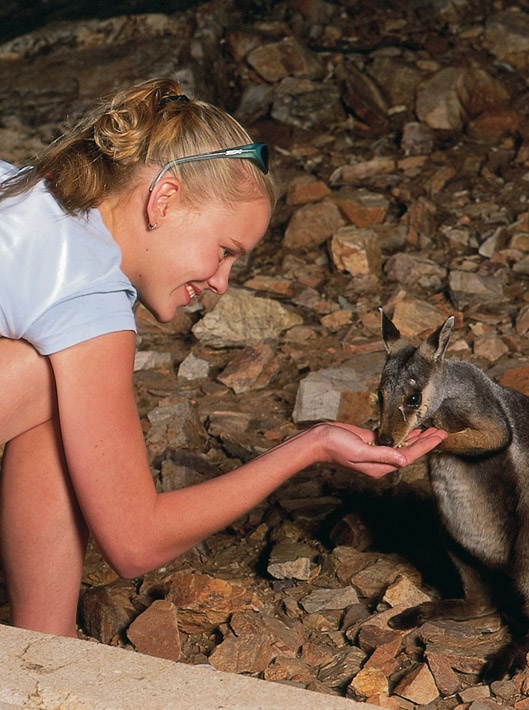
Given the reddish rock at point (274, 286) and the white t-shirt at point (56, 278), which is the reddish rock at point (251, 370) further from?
the white t-shirt at point (56, 278)

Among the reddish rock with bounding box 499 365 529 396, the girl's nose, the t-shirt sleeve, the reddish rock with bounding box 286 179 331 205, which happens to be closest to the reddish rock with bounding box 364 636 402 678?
the girl's nose

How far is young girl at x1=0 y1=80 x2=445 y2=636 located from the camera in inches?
71.8

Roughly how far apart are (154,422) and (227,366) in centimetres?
61

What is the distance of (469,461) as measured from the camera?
2.71 m

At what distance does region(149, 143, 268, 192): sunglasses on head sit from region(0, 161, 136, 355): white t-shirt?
200mm

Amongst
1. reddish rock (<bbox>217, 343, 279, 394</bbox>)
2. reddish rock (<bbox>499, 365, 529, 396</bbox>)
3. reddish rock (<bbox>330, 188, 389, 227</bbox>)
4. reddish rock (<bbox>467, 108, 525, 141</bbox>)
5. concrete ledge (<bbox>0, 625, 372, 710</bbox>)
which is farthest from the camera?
reddish rock (<bbox>467, 108, 525, 141</bbox>)

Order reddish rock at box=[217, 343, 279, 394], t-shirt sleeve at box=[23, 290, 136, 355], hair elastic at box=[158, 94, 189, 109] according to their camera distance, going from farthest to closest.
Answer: reddish rock at box=[217, 343, 279, 394], hair elastic at box=[158, 94, 189, 109], t-shirt sleeve at box=[23, 290, 136, 355]

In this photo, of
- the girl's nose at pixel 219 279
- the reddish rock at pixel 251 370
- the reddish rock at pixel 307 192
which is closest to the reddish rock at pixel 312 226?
the reddish rock at pixel 307 192

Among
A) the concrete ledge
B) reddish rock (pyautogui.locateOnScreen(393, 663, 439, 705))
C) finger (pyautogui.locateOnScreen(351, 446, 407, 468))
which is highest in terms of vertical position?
the concrete ledge

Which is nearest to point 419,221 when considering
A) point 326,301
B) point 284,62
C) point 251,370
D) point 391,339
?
point 326,301

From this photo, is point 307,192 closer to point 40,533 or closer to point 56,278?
point 40,533

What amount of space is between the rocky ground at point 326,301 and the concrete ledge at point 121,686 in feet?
2.33

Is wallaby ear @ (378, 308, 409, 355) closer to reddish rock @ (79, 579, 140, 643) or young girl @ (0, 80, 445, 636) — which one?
young girl @ (0, 80, 445, 636)

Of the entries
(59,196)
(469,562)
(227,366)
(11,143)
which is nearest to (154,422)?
(227,366)
